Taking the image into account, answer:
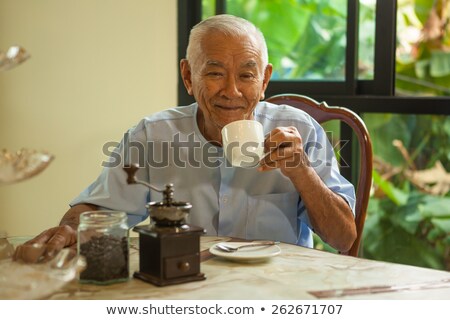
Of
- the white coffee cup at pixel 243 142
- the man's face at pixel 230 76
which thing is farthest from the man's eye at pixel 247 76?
the white coffee cup at pixel 243 142

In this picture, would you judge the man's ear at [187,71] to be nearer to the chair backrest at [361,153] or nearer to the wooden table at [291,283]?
the chair backrest at [361,153]

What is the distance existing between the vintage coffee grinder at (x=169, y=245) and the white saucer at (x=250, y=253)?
131 mm

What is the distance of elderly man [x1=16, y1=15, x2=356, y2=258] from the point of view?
190 cm

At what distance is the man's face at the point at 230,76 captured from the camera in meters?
1.92

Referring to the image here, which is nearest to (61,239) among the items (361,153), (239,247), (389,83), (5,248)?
(5,248)

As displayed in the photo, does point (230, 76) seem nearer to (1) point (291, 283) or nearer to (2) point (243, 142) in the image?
(2) point (243, 142)

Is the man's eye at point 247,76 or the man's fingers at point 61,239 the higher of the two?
the man's eye at point 247,76

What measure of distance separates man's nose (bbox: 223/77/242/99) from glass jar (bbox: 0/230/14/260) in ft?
2.29

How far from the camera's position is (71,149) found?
318 cm

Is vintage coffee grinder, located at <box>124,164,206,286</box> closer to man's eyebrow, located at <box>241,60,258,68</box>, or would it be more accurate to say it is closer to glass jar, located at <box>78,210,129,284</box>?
glass jar, located at <box>78,210,129,284</box>

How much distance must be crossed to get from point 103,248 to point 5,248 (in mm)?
384

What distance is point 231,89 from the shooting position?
6.28 feet

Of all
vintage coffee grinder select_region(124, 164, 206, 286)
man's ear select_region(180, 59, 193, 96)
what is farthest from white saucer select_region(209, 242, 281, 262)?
man's ear select_region(180, 59, 193, 96)

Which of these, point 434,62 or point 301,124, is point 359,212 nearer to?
point 301,124
